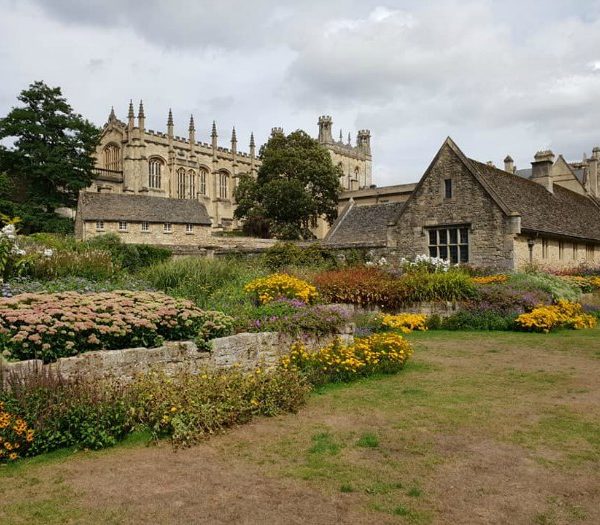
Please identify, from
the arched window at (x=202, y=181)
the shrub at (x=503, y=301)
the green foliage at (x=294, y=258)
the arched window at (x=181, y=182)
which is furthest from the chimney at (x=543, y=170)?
the arched window at (x=202, y=181)

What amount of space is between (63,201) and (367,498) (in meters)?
50.6

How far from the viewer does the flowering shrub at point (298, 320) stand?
9977 mm

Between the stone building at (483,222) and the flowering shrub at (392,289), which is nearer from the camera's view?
the flowering shrub at (392,289)

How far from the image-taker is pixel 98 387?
22.7 feet

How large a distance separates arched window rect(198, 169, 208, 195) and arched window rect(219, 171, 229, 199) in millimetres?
2833

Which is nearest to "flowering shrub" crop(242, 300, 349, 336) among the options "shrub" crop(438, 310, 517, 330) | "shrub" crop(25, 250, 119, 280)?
"shrub" crop(438, 310, 517, 330)

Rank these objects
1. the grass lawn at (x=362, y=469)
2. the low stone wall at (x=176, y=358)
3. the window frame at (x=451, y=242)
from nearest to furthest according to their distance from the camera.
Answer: the grass lawn at (x=362, y=469)
the low stone wall at (x=176, y=358)
the window frame at (x=451, y=242)

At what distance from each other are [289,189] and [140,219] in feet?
53.4

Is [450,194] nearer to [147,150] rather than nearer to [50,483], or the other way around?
[50,483]

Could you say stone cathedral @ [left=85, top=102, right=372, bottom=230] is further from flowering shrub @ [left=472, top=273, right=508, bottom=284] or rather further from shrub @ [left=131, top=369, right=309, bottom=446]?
shrub @ [left=131, top=369, right=309, bottom=446]

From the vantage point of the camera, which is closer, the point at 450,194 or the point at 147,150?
the point at 450,194

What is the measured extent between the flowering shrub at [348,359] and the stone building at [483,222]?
1343 centimetres

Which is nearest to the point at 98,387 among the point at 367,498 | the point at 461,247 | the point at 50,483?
the point at 50,483

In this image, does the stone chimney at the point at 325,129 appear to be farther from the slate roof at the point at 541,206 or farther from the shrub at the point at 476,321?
the shrub at the point at 476,321
